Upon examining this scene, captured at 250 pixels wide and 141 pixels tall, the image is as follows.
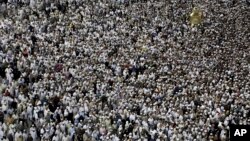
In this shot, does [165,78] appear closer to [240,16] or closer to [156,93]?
[156,93]

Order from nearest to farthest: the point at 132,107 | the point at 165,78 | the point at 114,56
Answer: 1. the point at 132,107
2. the point at 165,78
3. the point at 114,56

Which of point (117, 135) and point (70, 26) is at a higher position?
point (70, 26)

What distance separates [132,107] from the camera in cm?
1878

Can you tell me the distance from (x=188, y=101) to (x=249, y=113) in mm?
1899

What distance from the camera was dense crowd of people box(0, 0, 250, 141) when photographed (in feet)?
58.5

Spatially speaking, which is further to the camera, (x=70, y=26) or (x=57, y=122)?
(x=70, y=26)

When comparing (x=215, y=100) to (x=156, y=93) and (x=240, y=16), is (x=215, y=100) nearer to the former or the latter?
(x=156, y=93)

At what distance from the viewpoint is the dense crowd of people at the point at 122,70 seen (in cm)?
1783

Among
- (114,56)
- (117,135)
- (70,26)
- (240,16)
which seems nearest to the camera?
(117,135)

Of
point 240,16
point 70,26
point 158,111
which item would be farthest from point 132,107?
point 240,16

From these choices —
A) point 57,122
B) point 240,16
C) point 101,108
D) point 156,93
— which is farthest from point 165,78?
point 240,16

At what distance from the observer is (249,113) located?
1920cm

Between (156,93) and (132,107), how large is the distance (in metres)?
1.19

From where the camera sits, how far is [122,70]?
21391 mm
